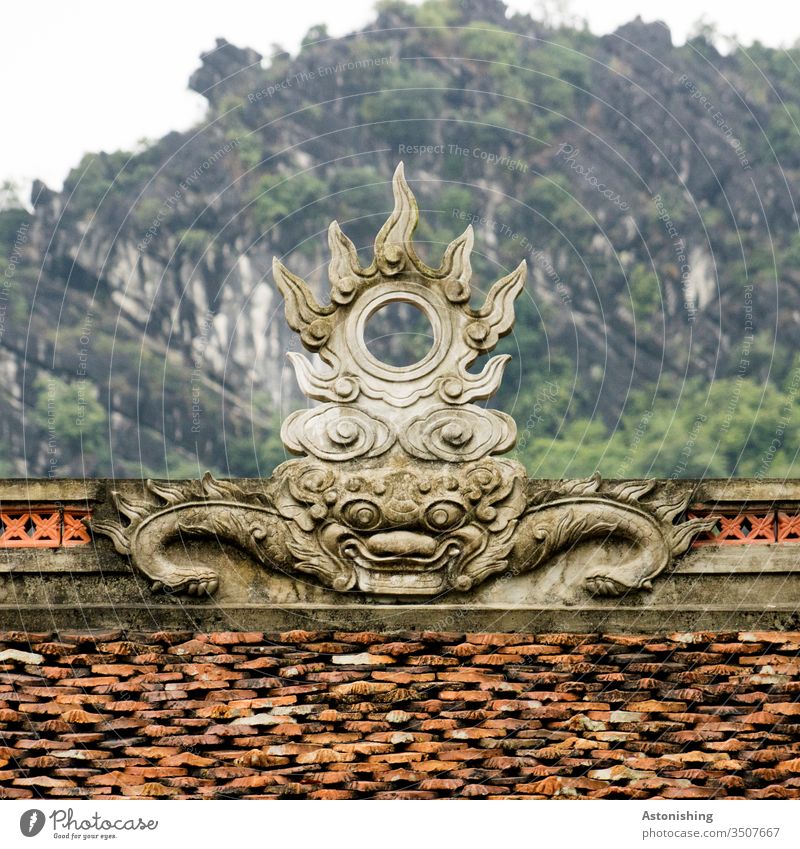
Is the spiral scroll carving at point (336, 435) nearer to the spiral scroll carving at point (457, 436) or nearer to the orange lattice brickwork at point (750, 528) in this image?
the spiral scroll carving at point (457, 436)

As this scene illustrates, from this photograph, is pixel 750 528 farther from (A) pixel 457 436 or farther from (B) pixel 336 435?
(B) pixel 336 435

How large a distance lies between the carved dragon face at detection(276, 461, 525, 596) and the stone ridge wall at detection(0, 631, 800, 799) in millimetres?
473

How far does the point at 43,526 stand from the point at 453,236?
5348 centimetres

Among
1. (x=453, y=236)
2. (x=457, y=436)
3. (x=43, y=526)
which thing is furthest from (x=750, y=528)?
(x=453, y=236)

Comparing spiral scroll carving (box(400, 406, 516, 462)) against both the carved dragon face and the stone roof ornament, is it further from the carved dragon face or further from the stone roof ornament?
the carved dragon face

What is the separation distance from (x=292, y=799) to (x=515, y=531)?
121 inches

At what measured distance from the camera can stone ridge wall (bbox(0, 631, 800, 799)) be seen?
10797mm

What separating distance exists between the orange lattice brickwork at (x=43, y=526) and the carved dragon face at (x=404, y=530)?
5.12 feet

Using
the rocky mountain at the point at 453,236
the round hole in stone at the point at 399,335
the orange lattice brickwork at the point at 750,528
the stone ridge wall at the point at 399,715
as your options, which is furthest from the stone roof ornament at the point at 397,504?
the round hole in stone at the point at 399,335

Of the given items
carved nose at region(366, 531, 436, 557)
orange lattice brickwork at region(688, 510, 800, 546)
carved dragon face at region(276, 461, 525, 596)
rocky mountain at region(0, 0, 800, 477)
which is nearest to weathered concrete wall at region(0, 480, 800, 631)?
orange lattice brickwork at region(688, 510, 800, 546)

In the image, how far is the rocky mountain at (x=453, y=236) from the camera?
208ft

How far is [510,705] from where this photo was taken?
462 inches

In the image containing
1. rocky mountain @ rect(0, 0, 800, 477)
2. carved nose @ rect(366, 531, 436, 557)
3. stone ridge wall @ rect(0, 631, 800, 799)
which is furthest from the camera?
rocky mountain @ rect(0, 0, 800, 477)

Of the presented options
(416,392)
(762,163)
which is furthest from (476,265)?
(416,392)
